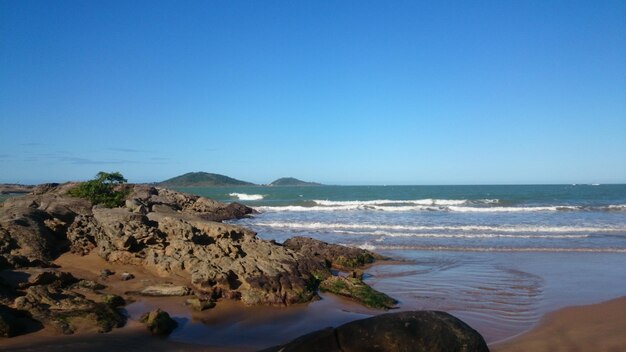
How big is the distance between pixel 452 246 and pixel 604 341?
10258mm

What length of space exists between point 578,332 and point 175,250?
26.9ft

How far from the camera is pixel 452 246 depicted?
1695 centimetres

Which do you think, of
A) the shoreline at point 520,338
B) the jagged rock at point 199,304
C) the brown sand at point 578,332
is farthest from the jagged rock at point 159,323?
the brown sand at point 578,332

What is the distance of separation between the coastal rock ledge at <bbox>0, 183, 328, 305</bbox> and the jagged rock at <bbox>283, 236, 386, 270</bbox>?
2.49 metres

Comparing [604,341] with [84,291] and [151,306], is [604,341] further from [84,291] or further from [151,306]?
[84,291]

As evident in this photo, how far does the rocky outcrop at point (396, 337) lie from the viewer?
4.17m

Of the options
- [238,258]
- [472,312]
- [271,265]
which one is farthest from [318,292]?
[472,312]

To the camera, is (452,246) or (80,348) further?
(452,246)

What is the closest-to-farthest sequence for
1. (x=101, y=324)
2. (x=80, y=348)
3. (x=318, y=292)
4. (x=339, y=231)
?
1. (x=80, y=348)
2. (x=101, y=324)
3. (x=318, y=292)
4. (x=339, y=231)

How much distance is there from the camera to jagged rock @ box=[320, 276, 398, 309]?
8.67 metres

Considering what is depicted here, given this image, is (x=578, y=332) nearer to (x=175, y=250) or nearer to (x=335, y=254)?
(x=335, y=254)

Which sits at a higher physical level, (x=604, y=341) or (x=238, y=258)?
(x=238, y=258)

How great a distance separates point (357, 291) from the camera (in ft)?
30.1

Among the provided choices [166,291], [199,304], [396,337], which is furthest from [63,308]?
[396,337]
